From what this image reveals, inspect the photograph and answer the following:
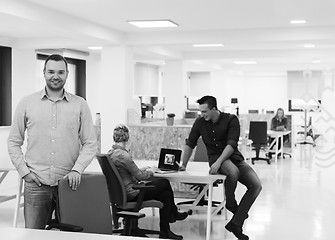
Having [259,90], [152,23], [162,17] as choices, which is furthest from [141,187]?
[259,90]

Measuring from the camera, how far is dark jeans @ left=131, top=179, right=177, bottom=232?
16.1 feet

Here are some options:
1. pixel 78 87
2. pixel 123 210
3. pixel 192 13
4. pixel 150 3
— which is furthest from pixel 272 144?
pixel 123 210

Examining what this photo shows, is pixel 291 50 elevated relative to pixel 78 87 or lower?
elevated

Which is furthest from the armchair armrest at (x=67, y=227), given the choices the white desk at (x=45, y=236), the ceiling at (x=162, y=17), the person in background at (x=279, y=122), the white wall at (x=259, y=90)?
the white wall at (x=259, y=90)

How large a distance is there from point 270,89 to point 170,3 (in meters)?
14.4

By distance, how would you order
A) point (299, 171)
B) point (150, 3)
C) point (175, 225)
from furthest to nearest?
point (299, 171) < point (150, 3) < point (175, 225)

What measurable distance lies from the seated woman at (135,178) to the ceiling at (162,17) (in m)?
2.05

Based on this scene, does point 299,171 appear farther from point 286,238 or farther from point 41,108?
point 41,108

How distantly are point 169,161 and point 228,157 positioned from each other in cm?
57

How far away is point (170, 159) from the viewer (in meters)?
5.14

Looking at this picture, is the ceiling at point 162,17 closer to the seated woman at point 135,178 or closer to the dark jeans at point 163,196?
the seated woman at point 135,178

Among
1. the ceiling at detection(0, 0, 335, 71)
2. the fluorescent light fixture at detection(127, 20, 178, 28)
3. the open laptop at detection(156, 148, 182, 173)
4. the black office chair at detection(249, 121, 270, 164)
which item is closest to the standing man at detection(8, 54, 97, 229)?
the open laptop at detection(156, 148, 182, 173)

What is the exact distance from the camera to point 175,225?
18.9 feet

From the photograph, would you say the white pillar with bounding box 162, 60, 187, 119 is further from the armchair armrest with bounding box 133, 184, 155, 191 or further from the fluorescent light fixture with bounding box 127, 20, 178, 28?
the armchair armrest with bounding box 133, 184, 155, 191
